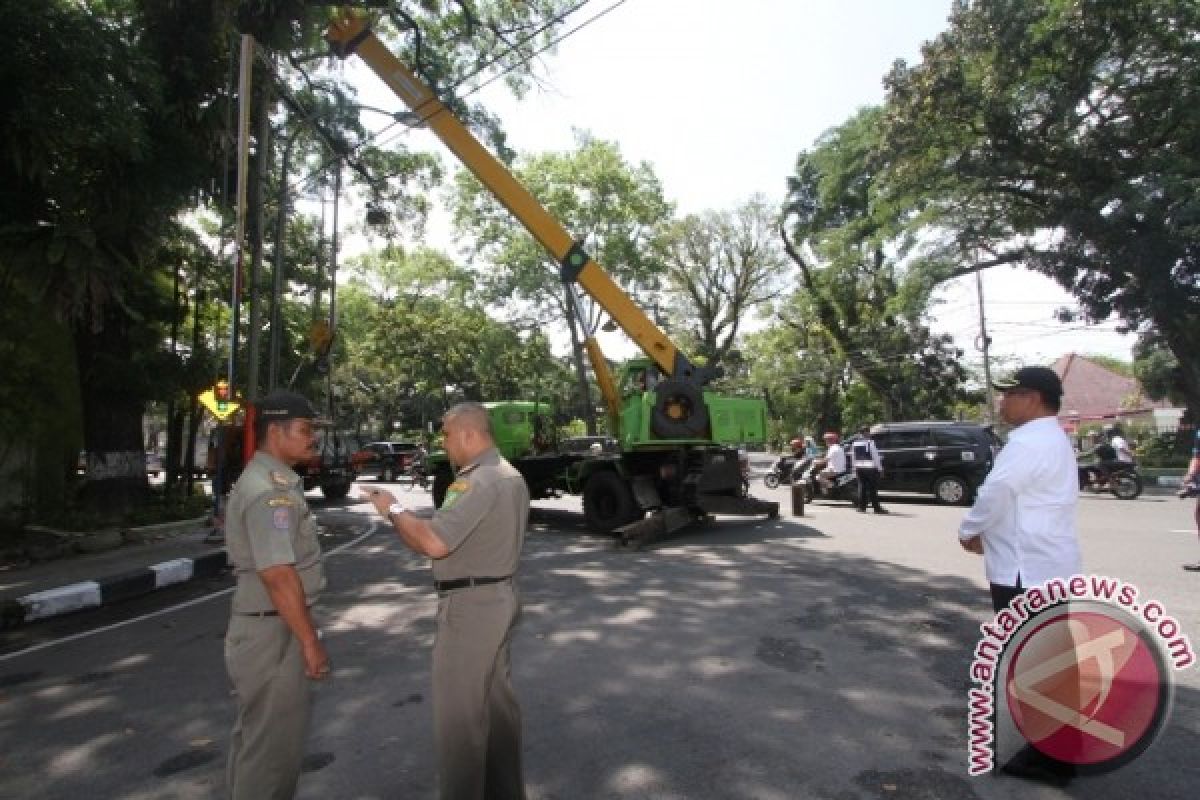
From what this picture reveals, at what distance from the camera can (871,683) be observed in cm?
463

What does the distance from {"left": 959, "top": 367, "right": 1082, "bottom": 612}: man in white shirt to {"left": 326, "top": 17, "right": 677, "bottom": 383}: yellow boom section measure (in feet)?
28.5

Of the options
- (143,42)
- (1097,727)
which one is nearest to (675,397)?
(1097,727)

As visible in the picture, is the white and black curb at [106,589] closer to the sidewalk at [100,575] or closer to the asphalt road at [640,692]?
the sidewalk at [100,575]

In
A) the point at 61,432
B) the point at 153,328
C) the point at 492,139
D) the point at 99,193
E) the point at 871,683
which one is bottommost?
the point at 871,683

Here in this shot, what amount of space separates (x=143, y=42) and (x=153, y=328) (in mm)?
5281

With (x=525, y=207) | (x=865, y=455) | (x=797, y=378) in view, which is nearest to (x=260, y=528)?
(x=525, y=207)

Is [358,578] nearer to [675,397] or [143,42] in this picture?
[675,397]

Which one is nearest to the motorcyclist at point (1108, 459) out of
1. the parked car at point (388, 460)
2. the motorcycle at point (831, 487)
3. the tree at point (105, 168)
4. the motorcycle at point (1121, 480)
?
the motorcycle at point (1121, 480)

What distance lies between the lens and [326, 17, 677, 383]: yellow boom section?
40.8 ft

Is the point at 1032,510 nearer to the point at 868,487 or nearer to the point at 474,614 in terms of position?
the point at 474,614

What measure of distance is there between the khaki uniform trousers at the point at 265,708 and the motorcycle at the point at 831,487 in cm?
1340

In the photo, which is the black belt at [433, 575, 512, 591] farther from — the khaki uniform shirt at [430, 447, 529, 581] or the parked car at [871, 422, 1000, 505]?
the parked car at [871, 422, 1000, 505]

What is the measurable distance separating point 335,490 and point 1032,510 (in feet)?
60.2

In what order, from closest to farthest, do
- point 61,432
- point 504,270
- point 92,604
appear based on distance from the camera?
1. point 92,604
2. point 61,432
3. point 504,270
